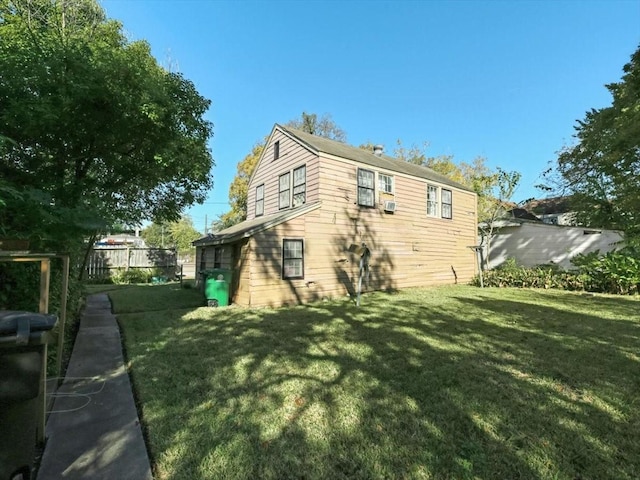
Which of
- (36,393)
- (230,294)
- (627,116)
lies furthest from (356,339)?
(627,116)

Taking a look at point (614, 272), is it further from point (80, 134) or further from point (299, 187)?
point (80, 134)

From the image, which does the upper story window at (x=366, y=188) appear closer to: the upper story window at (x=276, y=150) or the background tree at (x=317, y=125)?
the upper story window at (x=276, y=150)

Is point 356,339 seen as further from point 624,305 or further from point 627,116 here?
point 627,116

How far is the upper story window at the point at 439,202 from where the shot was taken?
14.5 m

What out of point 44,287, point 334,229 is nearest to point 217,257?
point 334,229

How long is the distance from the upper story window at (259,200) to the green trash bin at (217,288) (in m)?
5.54

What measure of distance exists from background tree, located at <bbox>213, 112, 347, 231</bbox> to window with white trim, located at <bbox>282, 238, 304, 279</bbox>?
1334 cm

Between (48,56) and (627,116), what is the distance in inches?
643

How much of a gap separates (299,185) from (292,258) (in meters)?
3.11

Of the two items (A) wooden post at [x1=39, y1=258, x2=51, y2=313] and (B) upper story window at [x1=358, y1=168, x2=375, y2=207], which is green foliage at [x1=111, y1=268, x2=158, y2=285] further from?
(A) wooden post at [x1=39, y1=258, x2=51, y2=313]

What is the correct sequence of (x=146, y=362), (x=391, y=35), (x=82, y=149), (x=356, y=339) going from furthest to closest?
1. (x=391, y=35)
2. (x=82, y=149)
3. (x=356, y=339)
4. (x=146, y=362)

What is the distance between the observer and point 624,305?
A: 348 inches

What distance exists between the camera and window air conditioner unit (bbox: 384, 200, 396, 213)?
490 inches

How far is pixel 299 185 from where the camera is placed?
1186 cm
